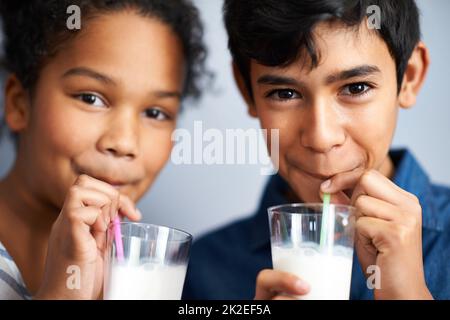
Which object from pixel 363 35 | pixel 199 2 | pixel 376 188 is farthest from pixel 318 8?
pixel 199 2

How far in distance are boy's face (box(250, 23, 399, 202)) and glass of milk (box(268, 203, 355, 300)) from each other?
0.55 ft

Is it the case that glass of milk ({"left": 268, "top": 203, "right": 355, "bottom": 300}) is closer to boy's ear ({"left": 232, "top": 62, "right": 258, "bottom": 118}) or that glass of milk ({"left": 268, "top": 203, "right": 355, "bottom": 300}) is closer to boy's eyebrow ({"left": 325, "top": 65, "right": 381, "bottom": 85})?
boy's eyebrow ({"left": 325, "top": 65, "right": 381, "bottom": 85})

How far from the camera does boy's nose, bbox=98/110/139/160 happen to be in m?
1.19

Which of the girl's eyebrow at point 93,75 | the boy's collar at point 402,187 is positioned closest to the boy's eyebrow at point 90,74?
the girl's eyebrow at point 93,75

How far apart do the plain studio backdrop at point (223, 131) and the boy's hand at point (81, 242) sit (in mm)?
603

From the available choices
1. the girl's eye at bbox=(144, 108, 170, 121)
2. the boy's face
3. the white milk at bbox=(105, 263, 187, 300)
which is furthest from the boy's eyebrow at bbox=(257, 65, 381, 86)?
the white milk at bbox=(105, 263, 187, 300)

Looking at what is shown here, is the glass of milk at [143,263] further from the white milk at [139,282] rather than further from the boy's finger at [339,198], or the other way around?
the boy's finger at [339,198]

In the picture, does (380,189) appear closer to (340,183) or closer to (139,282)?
(340,183)

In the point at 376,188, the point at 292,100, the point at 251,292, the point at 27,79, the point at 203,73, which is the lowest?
the point at 251,292

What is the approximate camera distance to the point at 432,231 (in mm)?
1259

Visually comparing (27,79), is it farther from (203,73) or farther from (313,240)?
(313,240)

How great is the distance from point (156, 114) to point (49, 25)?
28 cm

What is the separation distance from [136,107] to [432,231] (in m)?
0.62

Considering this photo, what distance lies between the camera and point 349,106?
1.10 meters
